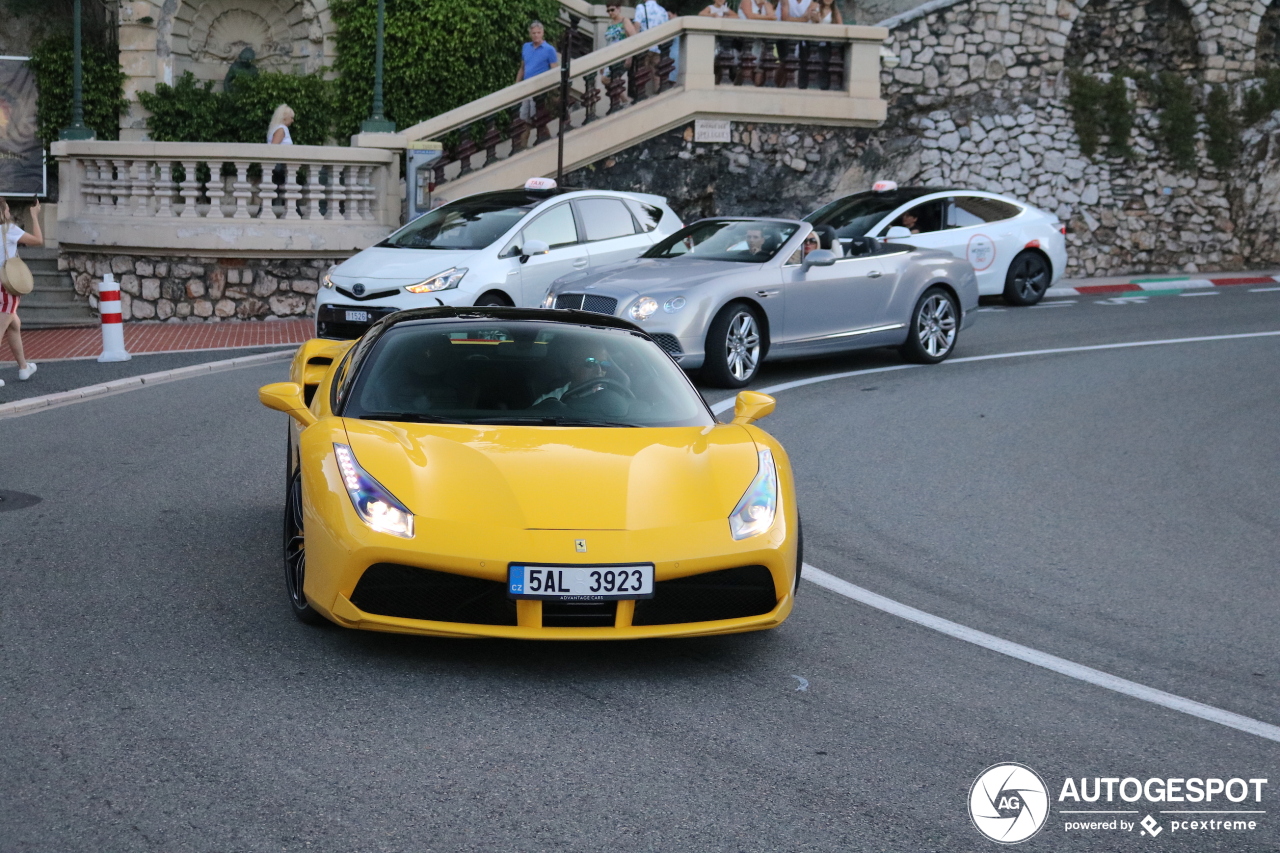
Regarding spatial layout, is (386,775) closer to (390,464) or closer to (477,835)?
(477,835)

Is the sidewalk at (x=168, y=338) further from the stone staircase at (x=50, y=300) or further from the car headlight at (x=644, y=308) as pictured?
the car headlight at (x=644, y=308)

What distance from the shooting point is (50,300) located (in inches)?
742

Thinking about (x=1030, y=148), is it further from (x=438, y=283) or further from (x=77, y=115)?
(x=77, y=115)

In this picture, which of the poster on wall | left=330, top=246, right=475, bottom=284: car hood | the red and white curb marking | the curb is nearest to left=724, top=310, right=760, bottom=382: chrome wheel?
left=330, top=246, right=475, bottom=284: car hood

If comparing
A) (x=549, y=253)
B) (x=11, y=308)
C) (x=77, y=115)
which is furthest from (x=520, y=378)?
(x=77, y=115)

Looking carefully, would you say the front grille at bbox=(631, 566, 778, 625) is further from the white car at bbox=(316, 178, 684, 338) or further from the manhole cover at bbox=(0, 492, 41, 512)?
the white car at bbox=(316, 178, 684, 338)

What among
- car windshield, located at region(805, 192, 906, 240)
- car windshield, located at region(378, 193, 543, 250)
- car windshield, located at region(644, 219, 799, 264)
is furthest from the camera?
car windshield, located at region(805, 192, 906, 240)

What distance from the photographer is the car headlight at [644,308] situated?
40.3ft

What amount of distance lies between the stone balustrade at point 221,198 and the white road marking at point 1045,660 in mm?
12831

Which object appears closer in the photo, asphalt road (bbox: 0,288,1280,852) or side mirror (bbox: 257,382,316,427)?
asphalt road (bbox: 0,288,1280,852)

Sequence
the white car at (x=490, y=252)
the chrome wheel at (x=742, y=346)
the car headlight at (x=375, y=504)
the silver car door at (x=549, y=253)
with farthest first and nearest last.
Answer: the silver car door at (x=549, y=253)
the white car at (x=490, y=252)
the chrome wheel at (x=742, y=346)
the car headlight at (x=375, y=504)

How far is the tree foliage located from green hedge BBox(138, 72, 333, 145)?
52cm

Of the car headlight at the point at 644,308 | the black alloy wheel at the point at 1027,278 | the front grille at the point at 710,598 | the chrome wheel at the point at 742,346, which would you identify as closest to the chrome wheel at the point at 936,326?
the chrome wheel at the point at 742,346

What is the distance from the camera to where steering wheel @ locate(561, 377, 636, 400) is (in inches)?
257
